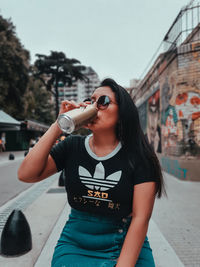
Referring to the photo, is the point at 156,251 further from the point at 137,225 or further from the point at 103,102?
the point at 103,102

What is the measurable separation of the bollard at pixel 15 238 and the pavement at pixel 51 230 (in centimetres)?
6

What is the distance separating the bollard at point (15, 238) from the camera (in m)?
2.44

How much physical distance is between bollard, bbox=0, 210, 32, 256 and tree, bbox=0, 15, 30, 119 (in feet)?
66.9

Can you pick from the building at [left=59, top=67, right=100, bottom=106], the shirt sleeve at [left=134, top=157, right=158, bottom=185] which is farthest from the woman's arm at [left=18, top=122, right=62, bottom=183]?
the building at [left=59, top=67, right=100, bottom=106]

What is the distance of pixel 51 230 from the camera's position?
3.20 meters

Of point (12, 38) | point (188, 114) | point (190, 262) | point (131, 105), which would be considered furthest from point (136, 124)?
point (12, 38)

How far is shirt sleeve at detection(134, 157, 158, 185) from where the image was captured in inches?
53.3

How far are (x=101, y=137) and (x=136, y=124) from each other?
24 centimetres

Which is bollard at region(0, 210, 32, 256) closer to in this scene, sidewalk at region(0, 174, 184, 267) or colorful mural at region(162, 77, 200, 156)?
sidewalk at region(0, 174, 184, 267)

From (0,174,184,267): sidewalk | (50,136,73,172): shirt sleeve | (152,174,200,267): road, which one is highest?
(50,136,73,172): shirt sleeve

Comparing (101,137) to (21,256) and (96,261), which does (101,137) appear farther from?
(21,256)

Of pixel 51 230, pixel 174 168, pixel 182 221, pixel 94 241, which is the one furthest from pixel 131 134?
pixel 174 168

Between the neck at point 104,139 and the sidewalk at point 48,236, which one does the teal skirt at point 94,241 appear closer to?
the neck at point 104,139

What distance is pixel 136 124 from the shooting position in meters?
1.51
